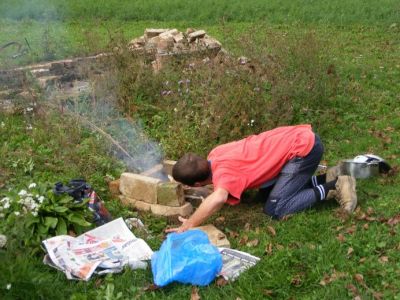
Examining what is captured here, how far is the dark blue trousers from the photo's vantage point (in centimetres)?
490

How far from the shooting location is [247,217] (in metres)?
4.98

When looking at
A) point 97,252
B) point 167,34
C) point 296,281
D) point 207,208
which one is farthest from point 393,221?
point 167,34

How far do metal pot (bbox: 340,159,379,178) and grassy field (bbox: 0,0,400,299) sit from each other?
4.1 inches

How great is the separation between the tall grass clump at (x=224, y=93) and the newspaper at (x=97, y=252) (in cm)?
178

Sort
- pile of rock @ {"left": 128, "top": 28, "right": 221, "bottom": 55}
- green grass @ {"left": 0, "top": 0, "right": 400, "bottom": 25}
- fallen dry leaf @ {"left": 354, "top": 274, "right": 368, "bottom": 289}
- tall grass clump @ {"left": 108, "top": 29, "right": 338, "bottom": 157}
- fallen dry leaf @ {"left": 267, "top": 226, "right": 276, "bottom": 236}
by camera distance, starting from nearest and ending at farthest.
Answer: fallen dry leaf @ {"left": 354, "top": 274, "right": 368, "bottom": 289}, fallen dry leaf @ {"left": 267, "top": 226, "right": 276, "bottom": 236}, tall grass clump @ {"left": 108, "top": 29, "right": 338, "bottom": 157}, pile of rock @ {"left": 128, "top": 28, "right": 221, "bottom": 55}, green grass @ {"left": 0, "top": 0, "right": 400, "bottom": 25}

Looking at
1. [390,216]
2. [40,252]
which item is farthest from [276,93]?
[40,252]

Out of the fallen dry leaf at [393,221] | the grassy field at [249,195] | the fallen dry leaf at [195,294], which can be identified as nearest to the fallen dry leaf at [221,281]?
the grassy field at [249,195]

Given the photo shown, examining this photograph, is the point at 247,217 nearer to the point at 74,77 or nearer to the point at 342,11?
the point at 74,77

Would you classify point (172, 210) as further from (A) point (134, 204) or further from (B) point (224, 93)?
(B) point (224, 93)

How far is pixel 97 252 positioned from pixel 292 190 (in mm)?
1717

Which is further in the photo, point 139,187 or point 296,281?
point 139,187

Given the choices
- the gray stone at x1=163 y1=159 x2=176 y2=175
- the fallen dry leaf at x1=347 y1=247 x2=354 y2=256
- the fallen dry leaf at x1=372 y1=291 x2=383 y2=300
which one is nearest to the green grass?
the gray stone at x1=163 y1=159 x2=176 y2=175

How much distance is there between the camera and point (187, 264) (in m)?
3.91

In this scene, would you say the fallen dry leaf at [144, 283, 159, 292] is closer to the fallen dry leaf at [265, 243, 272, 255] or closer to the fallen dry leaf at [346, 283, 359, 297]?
the fallen dry leaf at [265, 243, 272, 255]
